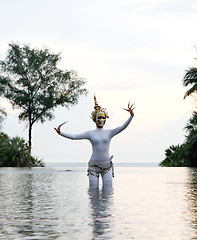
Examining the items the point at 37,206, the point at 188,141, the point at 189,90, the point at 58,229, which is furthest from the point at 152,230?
the point at 189,90

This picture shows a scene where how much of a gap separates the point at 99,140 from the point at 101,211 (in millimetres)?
5774

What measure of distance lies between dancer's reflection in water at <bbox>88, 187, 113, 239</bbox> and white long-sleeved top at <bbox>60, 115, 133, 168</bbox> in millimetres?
845

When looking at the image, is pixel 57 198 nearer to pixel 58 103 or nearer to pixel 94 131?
pixel 94 131

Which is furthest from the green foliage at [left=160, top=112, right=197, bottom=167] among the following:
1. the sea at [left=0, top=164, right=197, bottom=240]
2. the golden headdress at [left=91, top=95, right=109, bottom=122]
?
the sea at [left=0, top=164, right=197, bottom=240]

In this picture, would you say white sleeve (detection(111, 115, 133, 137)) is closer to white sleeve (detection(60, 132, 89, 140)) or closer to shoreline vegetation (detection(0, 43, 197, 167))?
white sleeve (detection(60, 132, 89, 140))

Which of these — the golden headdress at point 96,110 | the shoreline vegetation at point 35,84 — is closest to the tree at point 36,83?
the shoreline vegetation at point 35,84

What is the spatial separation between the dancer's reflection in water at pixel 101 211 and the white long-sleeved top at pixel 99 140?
0.85m

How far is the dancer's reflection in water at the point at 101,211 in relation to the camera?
7035 millimetres

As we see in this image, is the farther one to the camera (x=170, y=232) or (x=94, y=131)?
(x=94, y=131)

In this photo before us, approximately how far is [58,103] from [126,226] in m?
48.0

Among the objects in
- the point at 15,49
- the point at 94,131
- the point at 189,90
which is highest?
the point at 15,49

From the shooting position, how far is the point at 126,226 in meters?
7.60

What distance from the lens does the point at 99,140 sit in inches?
593

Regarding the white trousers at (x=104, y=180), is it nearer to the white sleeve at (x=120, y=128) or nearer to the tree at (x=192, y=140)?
the white sleeve at (x=120, y=128)
